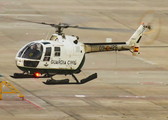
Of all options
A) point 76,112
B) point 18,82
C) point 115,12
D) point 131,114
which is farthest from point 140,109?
point 115,12

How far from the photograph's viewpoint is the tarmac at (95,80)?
38656 millimetres

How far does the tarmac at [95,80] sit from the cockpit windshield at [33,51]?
3.68 m

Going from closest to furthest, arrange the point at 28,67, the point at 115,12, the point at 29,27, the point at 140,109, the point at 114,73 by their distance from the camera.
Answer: the point at 28,67
the point at 140,109
the point at 114,73
the point at 29,27
the point at 115,12

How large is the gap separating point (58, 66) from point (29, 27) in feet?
116

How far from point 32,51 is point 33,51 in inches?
2.9

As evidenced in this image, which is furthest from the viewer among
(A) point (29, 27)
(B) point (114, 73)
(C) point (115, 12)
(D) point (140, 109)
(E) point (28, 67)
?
(C) point (115, 12)

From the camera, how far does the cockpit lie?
37.2 m

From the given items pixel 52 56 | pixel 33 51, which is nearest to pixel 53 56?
pixel 52 56

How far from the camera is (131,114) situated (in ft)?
126

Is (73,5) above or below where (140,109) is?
above

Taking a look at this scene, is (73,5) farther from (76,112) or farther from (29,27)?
(76,112)

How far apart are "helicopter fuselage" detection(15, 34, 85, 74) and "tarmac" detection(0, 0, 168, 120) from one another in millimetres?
2063

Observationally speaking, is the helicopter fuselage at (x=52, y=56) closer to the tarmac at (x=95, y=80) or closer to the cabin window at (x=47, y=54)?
the cabin window at (x=47, y=54)

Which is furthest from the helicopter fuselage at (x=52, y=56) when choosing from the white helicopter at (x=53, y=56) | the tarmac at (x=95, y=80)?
the tarmac at (x=95, y=80)
